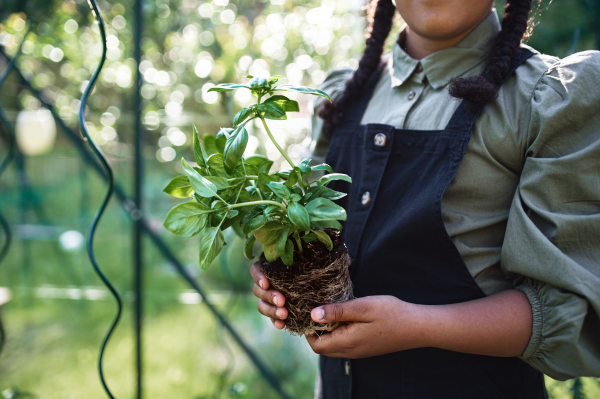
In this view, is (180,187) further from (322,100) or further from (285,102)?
(322,100)

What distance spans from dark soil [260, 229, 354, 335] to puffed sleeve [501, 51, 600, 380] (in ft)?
0.98

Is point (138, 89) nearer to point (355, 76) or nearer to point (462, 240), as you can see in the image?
point (355, 76)

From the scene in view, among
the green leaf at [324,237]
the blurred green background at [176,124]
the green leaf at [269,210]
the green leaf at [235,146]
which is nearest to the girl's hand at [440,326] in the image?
the green leaf at [324,237]

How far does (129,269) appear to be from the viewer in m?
3.48

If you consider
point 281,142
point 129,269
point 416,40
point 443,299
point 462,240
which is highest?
point 416,40

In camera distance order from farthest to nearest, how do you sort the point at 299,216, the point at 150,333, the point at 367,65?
the point at 150,333 → the point at 367,65 → the point at 299,216

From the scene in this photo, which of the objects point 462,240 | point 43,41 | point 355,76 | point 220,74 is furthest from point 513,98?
point 43,41

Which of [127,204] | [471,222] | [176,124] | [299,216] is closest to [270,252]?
[299,216]

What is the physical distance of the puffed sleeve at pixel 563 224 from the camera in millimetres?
688

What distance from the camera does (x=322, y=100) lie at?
1.12 metres

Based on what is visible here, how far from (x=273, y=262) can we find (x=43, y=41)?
2.32m

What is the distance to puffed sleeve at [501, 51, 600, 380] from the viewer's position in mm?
688

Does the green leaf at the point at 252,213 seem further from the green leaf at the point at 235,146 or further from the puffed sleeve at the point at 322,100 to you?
the puffed sleeve at the point at 322,100

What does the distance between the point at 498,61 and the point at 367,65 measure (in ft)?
1.09
